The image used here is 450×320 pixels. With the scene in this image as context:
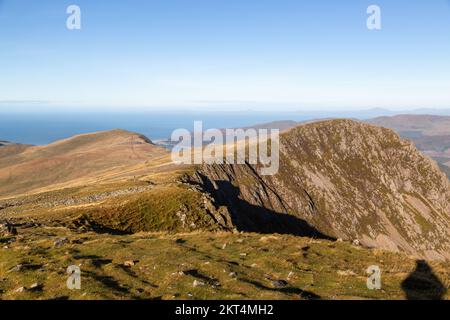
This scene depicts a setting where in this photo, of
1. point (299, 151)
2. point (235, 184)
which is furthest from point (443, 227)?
point (235, 184)

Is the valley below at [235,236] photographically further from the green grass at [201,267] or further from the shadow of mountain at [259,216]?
the shadow of mountain at [259,216]

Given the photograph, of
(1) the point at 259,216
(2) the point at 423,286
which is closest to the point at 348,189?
(1) the point at 259,216

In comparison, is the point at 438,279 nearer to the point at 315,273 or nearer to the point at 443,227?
the point at 315,273

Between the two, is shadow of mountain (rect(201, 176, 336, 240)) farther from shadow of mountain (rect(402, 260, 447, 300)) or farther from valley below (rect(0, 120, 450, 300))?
shadow of mountain (rect(402, 260, 447, 300))

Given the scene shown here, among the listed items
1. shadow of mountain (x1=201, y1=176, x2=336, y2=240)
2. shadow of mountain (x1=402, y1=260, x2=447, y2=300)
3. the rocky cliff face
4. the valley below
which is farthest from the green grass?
the rocky cliff face

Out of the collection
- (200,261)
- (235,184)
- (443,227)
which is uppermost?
(200,261)
